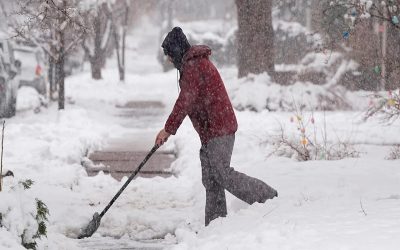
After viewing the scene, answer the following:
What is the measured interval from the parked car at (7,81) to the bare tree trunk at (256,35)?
527 cm

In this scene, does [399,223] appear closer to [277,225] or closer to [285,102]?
[277,225]

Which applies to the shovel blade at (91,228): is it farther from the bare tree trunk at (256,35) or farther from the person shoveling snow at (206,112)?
the bare tree trunk at (256,35)

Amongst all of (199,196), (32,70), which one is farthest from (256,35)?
(199,196)

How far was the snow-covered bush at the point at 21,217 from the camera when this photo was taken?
4.04 m

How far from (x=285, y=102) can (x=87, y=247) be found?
951 cm

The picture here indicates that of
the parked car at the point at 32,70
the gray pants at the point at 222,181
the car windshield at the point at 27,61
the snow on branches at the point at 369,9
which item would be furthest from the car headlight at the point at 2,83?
the gray pants at the point at 222,181

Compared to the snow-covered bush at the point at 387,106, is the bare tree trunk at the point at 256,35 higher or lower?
higher

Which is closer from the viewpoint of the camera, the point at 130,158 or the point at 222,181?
the point at 222,181

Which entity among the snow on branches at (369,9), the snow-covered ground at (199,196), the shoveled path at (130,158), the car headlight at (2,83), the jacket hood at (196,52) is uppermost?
the snow on branches at (369,9)

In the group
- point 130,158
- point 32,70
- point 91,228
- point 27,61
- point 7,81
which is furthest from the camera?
point 27,61

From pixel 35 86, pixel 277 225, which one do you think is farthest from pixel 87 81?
pixel 277 225

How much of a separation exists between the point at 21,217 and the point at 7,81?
9.39 m

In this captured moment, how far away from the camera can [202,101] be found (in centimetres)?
512

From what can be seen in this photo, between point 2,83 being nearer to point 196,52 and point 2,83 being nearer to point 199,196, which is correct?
point 199,196
